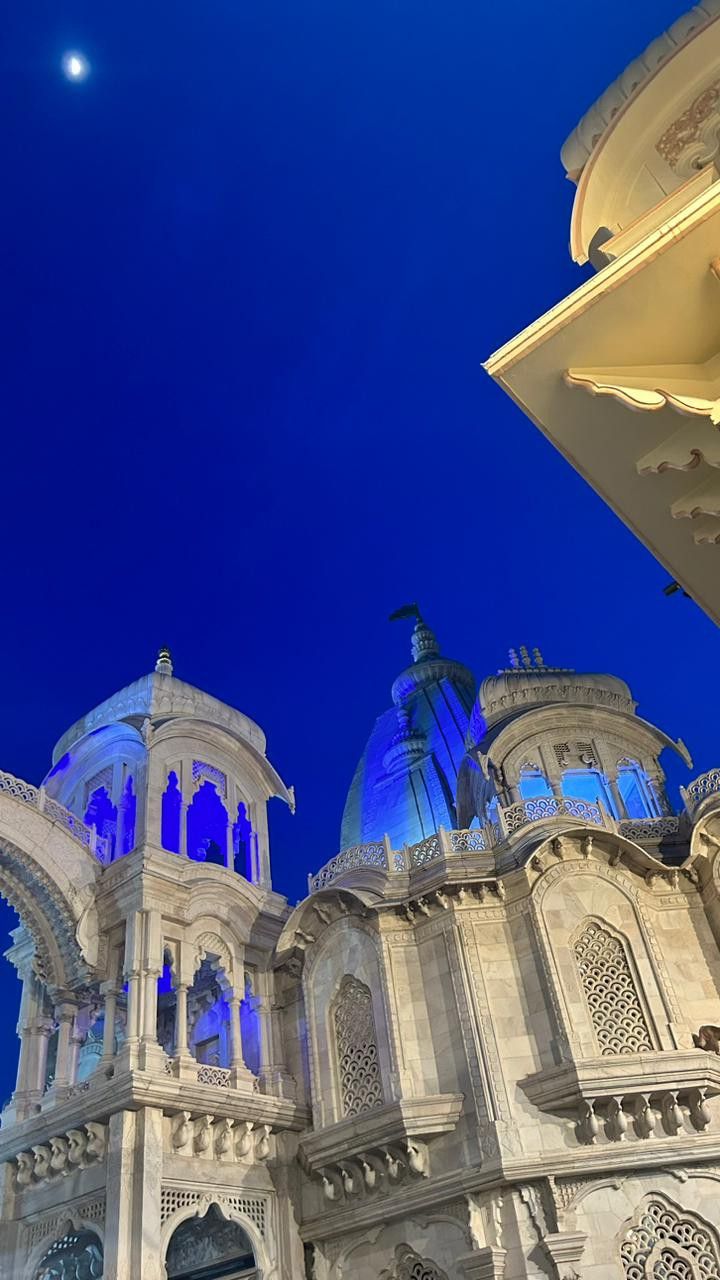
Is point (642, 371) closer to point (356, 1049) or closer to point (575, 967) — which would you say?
point (575, 967)

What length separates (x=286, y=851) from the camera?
2724 inches

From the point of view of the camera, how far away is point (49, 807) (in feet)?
58.8

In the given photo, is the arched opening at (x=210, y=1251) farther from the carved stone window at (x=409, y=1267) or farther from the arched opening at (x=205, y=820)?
the arched opening at (x=205, y=820)

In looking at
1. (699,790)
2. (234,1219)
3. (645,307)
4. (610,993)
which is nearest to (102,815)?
(234,1219)

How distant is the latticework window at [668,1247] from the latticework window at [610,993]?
7.33ft

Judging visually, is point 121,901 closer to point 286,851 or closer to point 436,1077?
point 436,1077

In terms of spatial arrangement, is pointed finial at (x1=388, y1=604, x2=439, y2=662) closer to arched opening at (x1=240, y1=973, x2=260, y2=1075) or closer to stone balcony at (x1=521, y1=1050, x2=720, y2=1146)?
arched opening at (x1=240, y1=973, x2=260, y2=1075)

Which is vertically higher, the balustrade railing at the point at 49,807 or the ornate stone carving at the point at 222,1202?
the balustrade railing at the point at 49,807

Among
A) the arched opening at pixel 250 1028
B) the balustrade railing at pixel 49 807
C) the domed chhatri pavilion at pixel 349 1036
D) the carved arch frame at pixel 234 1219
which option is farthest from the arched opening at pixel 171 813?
the carved arch frame at pixel 234 1219

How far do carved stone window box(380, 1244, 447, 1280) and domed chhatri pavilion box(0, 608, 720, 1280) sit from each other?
35 mm

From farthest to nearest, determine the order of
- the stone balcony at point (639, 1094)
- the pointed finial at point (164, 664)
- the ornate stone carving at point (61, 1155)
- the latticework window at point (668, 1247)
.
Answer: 1. the pointed finial at point (164, 664)
2. the ornate stone carving at point (61, 1155)
3. the stone balcony at point (639, 1094)
4. the latticework window at point (668, 1247)

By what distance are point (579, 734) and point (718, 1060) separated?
815 centimetres

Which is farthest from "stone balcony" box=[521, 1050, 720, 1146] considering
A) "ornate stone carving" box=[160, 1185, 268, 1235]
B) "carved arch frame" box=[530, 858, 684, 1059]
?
"ornate stone carving" box=[160, 1185, 268, 1235]

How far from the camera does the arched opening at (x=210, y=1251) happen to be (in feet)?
53.0
